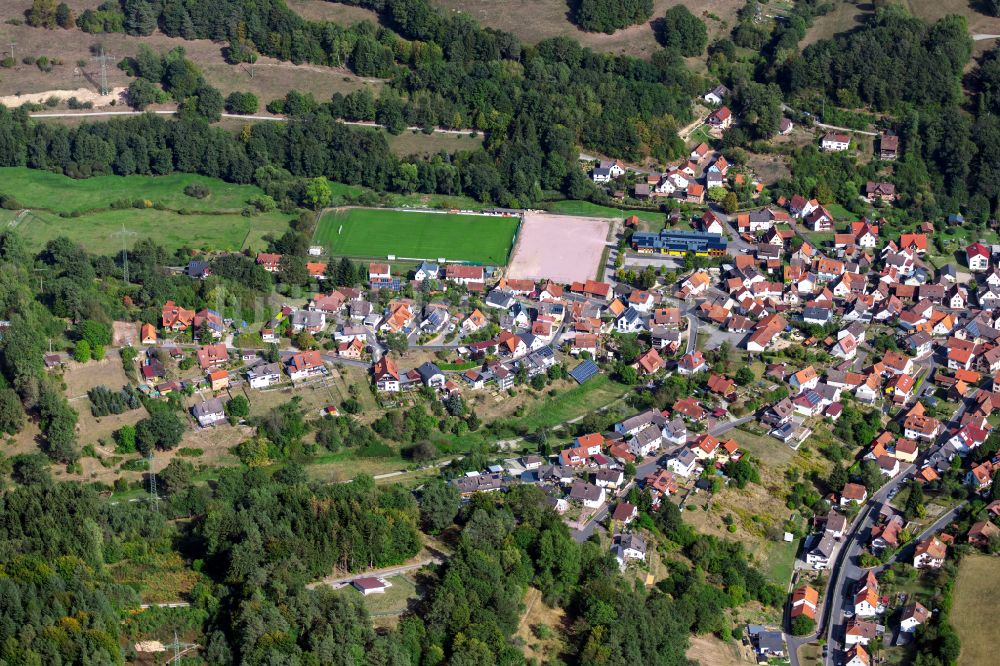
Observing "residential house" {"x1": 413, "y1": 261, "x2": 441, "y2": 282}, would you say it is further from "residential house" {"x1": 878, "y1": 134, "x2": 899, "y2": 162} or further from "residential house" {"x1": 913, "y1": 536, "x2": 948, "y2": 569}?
"residential house" {"x1": 913, "y1": 536, "x2": 948, "y2": 569}

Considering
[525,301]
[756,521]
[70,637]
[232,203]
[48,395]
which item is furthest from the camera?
[232,203]

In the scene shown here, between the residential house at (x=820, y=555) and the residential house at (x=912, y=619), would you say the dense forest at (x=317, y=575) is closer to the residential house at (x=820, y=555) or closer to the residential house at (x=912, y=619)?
the residential house at (x=820, y=555)

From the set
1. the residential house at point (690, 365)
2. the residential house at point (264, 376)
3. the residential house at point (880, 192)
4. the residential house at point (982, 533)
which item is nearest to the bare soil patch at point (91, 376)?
the residential house at point (264, 376)

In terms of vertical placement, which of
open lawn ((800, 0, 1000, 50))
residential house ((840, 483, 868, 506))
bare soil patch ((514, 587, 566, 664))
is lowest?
bare soil patch ((514, 587, 566, 664))

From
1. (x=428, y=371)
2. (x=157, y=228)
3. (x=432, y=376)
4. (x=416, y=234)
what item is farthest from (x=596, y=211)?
(x=157, y=228)

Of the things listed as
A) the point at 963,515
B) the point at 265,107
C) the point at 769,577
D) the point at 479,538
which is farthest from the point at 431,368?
the point at 265,107

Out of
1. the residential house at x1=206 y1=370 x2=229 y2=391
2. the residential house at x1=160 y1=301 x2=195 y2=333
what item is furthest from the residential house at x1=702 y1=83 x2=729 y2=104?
the residential house at x1=206 y1=370 x2=229 y2=391

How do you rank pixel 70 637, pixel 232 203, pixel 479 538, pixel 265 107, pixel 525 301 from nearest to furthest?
1. pixel 70 637
2. pixel 479 538
3. pixel 525 301
4. pixel 232 203
5. pixel 265 107

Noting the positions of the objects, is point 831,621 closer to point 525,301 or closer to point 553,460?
point 553,460
